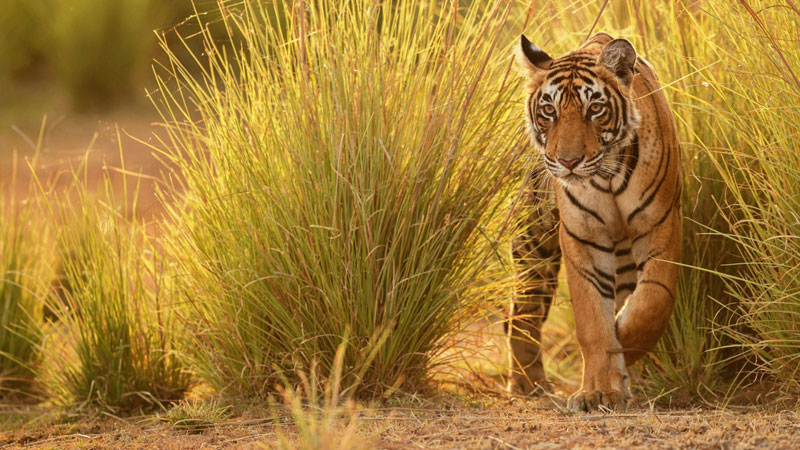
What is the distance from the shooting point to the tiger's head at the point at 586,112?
10.2ft

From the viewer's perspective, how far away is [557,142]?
3.11 metres

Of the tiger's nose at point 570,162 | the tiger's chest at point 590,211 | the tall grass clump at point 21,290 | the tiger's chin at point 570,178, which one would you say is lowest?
the tall grass clump at point 21,290

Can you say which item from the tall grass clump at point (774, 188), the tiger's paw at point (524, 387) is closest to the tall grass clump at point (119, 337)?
the tiger's paw at point (524, 387)

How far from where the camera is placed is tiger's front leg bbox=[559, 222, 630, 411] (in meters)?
3.14

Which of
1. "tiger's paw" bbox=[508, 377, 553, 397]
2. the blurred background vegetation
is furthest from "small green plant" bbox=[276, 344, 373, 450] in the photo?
the blurred background vegetation

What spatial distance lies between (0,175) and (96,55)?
10.9 ft

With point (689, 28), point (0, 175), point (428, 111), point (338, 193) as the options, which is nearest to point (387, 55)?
point (428, 111)

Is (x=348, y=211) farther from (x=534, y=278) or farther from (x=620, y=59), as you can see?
(x=534, y=278)

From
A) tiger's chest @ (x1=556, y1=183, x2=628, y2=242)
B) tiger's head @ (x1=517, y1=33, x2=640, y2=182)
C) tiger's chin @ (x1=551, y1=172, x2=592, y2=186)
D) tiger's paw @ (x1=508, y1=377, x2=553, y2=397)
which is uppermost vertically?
tiger's head @ (x1=517, y1=33, x2=640, y2=182)

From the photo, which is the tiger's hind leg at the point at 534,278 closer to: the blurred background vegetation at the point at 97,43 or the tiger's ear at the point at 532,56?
the tiger's ear at the point at 532,56

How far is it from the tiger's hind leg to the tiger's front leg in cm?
30

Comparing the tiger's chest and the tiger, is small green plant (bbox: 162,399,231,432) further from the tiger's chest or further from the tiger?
the tiger's chest

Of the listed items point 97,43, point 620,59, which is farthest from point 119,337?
point 97,43

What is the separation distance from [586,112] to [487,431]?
1.16 metres
